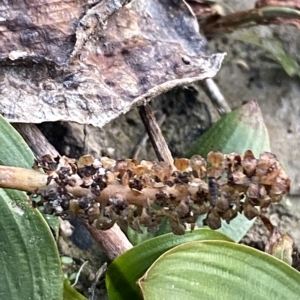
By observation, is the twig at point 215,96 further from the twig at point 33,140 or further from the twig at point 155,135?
the twig at point 33,140

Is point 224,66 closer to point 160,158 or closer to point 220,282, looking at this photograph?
point 160,158

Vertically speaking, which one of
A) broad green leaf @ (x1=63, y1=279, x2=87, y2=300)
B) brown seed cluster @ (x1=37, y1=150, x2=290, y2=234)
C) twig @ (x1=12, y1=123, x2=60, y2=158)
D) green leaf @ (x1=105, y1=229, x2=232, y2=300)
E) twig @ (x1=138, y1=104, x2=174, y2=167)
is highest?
brown seed cluster @ (x1=37, y1=150, x2=290, y2=234)

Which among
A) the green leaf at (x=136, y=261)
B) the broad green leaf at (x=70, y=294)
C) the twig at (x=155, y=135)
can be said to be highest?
the twig at (x=155, y=135)

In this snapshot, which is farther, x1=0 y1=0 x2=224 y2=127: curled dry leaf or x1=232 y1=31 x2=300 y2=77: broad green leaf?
x1=232 y1=31 x2=300 y2=77: broad green leaf

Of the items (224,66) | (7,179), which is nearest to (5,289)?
(7,179)

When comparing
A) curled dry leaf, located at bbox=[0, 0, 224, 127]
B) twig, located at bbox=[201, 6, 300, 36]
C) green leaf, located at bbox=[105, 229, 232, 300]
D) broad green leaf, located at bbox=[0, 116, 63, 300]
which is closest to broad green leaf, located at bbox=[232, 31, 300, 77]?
twig, located at bbox=[201, 6, 300, 36]

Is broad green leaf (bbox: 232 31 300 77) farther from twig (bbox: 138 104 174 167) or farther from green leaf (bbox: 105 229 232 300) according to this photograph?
green leaf (bbox: 105 229 232 300)

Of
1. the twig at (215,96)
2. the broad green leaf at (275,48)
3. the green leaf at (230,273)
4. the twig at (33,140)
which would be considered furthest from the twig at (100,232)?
the broad green leaf at (275,48)
